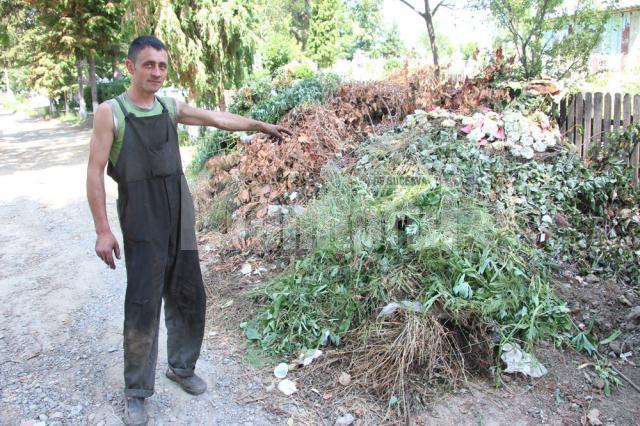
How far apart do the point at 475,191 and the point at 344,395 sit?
2341 millimetres

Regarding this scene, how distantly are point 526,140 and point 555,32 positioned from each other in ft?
8.44

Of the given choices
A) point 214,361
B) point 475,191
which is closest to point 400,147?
point 475,191

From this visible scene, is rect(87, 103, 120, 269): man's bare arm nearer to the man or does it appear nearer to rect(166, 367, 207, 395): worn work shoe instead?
the man

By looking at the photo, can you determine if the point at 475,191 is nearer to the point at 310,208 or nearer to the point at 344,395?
the point at 310,208

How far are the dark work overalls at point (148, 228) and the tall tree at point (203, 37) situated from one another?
33.1 ft

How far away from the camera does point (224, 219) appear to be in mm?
5703

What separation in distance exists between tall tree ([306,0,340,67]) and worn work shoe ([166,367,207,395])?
33076 millimetres

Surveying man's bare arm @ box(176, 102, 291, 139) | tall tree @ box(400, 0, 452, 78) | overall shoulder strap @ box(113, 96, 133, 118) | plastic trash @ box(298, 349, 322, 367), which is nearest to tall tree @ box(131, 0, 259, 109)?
tall tree @ box(400, 0, 452, 78)

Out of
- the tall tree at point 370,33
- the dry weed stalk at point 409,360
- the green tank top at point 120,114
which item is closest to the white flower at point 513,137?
the dry weed stalk at point 409,360

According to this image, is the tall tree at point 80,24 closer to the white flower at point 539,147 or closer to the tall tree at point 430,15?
the tall tree at point 430,15

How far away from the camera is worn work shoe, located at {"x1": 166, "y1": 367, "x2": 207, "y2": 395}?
9.82ft

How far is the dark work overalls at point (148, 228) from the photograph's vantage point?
2.58 metres

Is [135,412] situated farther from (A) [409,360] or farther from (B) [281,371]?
(A) [409,360]

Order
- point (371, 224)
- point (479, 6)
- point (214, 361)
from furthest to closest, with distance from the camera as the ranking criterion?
point (479, 6) < point (371, 224) < point (214, 361)
